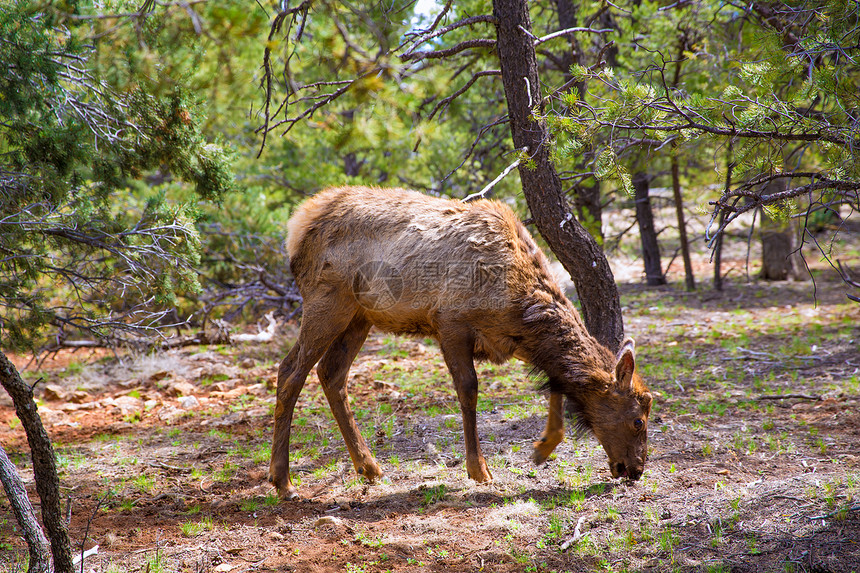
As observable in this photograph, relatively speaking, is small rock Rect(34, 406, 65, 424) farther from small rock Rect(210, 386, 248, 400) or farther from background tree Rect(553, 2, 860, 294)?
background tree Rect(553, 2, 860, 294)

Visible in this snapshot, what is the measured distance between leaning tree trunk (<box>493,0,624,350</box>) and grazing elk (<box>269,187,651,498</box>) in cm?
45

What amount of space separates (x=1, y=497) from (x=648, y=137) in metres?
6.01

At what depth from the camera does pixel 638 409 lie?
525 centimetres

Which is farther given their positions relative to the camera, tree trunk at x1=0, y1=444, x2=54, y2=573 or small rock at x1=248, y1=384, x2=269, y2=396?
small rock at x1=248, y1=384, x2=269, y2=396

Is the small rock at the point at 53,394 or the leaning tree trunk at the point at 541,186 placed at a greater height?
the leaning tree trunk at the point at 541,186

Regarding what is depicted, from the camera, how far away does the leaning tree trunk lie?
5976 millimetres

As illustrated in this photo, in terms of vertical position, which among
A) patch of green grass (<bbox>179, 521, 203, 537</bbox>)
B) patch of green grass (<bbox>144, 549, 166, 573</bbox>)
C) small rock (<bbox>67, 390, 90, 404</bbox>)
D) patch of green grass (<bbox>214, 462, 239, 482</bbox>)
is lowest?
patch of green grass (<bbox>214, 462, 239, 482</bbox>)

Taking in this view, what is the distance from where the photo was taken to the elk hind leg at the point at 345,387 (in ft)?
18.4

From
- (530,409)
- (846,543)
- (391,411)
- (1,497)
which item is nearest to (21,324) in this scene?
(1,497)

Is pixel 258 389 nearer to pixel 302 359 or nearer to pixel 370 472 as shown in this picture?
pixel 302 359

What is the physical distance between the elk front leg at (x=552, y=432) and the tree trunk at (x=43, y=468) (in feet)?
11.7


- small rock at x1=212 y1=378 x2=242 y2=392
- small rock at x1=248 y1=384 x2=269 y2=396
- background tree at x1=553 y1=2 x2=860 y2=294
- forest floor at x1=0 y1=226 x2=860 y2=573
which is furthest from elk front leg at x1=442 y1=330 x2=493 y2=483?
small rock at x1=212 y1=378 x2=242 y2=392

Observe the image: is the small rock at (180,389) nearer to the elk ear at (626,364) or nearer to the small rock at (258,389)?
the small rock at (258,389)

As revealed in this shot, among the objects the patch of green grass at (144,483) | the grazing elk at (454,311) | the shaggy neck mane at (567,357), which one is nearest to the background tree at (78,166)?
the patch of green grass at (144,483)
